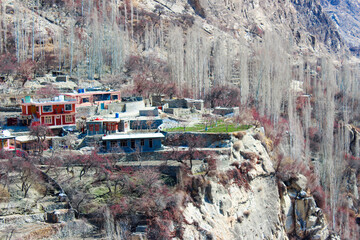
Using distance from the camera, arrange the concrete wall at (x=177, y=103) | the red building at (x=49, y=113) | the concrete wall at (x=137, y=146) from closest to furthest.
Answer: the concrete wall at (x=137, y=146) → the red building at (x=49, y=113) → the concrete wall at (x=177, y=103)

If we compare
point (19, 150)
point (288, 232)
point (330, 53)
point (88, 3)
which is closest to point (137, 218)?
point (19, 150)

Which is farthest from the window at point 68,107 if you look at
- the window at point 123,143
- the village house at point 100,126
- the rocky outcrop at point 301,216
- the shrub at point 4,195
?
the rocky outcrop at point 301,216

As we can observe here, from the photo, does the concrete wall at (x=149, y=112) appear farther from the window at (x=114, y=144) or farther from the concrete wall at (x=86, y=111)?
the window at (x=114, y=144)

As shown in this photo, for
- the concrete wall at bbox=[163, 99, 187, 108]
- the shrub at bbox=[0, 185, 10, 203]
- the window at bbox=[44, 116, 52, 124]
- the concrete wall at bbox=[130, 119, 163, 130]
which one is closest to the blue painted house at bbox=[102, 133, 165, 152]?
the concrete wall at bbox=[130, 119, 163, 130]

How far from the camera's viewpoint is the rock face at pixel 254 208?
21.0m

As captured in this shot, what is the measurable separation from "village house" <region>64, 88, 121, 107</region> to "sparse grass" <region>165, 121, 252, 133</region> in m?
6.68

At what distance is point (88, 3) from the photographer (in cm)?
5653

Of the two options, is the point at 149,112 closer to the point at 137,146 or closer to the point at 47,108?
the point at 47,108

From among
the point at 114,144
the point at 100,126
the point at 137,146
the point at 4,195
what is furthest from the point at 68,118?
the point at 4,195

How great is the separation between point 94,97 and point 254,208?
14.2 m

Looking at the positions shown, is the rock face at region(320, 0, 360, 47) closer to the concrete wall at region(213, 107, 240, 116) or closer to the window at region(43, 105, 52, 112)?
the concrete wall at region(213, 107, 240, 116)

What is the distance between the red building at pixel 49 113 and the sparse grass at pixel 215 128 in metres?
5.96

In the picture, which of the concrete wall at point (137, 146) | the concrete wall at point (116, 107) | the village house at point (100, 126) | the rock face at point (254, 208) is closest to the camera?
the rock face at point (254, 208)

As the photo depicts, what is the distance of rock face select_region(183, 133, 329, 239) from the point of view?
21016 mm
